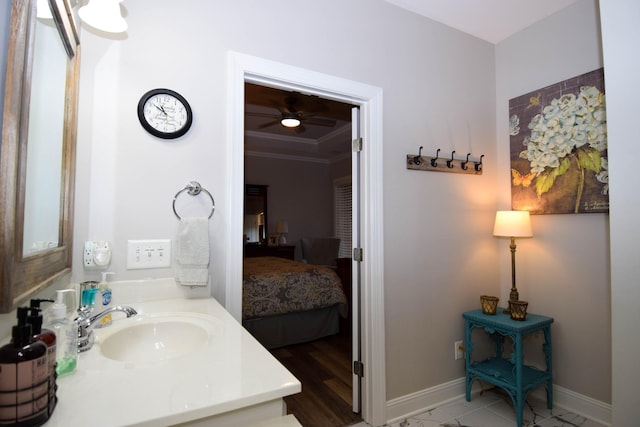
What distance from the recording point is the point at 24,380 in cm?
56

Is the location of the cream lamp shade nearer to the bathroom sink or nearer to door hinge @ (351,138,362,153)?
door hinge @ (351,138,362,153)

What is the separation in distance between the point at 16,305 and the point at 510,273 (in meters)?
2.86

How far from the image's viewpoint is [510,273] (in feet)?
8.43

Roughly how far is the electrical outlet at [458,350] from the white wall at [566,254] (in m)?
0.59

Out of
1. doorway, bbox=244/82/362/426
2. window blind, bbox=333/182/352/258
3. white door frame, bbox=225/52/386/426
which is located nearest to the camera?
white door frame, bbox=225/52/386/426

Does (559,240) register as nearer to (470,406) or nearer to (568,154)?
(568,154)

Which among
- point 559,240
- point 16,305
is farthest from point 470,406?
point 16,305

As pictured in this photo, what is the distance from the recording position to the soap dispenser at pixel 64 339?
2.53 ft

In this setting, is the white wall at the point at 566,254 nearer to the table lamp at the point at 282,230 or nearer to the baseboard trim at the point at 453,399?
the baseboard trim at the point at 453,399

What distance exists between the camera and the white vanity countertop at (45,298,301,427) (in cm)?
62

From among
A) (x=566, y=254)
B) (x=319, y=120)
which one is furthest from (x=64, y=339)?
(x=319, y=120)

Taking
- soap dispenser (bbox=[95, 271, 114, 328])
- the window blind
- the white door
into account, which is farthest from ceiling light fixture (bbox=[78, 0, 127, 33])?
the window blind

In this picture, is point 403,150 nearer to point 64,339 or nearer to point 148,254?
point 148,254

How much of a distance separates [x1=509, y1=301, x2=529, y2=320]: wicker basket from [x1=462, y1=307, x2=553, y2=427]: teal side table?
3 centimetres
